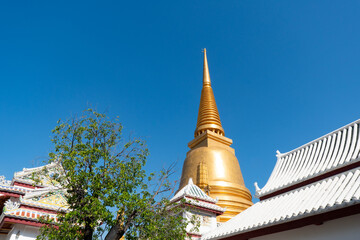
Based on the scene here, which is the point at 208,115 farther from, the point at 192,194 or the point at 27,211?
the point at 27,211

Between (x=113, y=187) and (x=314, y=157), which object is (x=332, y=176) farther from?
(x=113, y=187)

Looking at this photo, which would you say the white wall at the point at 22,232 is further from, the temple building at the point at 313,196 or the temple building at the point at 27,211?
the temple building at the point at 313,196

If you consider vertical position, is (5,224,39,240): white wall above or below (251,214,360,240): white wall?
above

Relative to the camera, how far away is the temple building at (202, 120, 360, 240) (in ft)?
23.0

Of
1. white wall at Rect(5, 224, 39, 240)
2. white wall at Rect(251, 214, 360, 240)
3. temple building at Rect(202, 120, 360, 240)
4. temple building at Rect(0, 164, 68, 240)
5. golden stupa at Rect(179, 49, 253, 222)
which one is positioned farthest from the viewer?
golden stupa at Rect(179, 49, 253, 222)

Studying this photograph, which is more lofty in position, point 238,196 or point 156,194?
point 238,196

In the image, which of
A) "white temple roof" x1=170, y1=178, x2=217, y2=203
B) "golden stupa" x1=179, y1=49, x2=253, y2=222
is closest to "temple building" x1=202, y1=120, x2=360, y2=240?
"white temple roof" x1=170, y1=178, x2=217, y2=203

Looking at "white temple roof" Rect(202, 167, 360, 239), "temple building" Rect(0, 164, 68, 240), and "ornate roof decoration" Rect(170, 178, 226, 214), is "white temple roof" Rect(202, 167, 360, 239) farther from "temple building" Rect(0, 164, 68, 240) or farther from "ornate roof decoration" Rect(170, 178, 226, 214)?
"temple building" Rect(0, 164, 68, 240)

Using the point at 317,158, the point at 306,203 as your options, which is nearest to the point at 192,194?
the point at 317,158

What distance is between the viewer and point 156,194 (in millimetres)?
8969

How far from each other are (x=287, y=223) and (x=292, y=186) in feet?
11.3

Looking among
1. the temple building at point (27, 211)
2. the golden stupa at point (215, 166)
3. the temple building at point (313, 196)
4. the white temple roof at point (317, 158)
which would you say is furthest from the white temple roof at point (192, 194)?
the temple building at point (27, 211)

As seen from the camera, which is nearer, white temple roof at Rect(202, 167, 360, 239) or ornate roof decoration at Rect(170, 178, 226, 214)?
white temple roof at Rect(202, 167, 360, 239)

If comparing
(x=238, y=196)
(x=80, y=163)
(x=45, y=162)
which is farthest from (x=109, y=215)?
(x=238, y=196)
